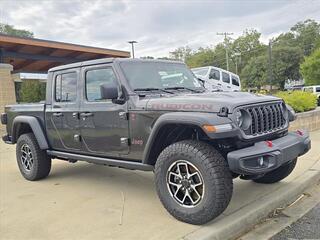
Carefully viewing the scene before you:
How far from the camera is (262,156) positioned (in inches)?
148

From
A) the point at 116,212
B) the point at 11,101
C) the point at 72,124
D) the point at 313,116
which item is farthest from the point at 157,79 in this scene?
the point at 11,101

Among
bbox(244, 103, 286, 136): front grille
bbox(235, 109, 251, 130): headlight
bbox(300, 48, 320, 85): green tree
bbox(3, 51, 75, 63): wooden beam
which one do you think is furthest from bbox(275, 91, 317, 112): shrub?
bbox(300, 48, 320, 85): green tree

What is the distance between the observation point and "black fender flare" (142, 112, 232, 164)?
3.68 m

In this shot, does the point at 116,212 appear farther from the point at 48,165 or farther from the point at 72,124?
the point at 48,165

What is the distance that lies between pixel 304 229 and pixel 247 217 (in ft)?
1.95

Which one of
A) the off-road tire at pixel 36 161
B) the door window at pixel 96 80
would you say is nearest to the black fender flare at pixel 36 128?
the off-road tire at pixel 36 161

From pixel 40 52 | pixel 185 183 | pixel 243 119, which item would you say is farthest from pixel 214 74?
Result: pixel 185 183

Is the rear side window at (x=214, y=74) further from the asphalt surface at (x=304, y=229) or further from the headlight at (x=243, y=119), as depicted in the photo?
the headlight at (x=243, y=119)

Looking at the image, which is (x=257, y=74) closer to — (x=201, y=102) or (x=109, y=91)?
(x=109, y=91)

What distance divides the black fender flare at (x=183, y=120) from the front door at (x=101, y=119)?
50 cm

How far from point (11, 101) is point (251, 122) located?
11.7m

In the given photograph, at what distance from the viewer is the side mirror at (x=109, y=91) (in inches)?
173

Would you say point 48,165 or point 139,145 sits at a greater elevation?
point 139,145

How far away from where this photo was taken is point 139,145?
4.50 meters
